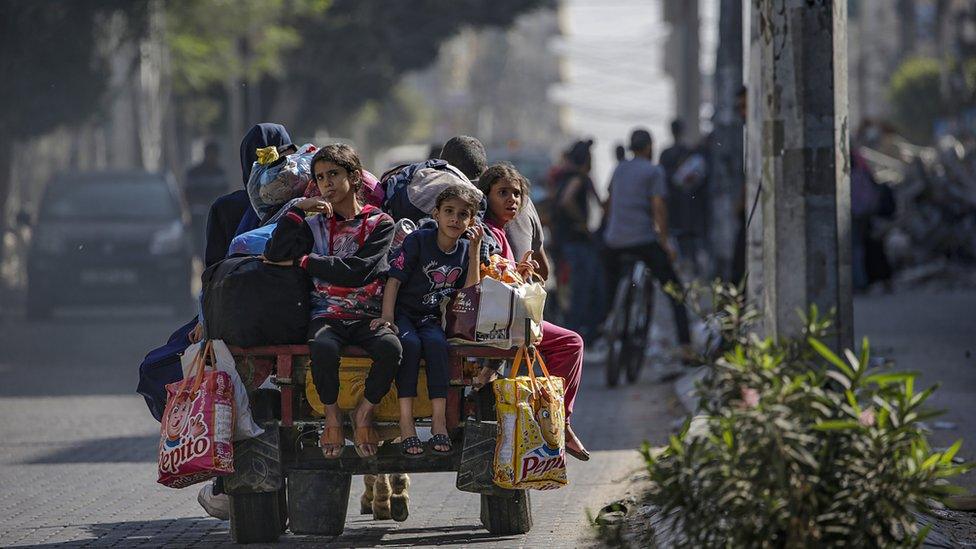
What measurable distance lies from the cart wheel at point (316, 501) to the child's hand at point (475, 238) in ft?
3.27

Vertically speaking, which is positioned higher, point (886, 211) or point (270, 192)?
point (270, 192)

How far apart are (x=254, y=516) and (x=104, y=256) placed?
14.8 meters

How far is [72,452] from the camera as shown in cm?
1063

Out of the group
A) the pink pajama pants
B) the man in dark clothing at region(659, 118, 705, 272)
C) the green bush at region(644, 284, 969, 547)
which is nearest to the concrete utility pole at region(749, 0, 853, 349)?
the pink pajama pants

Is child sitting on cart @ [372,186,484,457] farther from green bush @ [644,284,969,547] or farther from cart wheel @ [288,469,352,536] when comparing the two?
green bush @ [644,284,969,547]

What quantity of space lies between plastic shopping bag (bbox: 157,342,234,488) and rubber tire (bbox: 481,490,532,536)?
1.10 metres

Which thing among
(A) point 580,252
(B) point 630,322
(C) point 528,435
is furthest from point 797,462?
(A) point 580,252

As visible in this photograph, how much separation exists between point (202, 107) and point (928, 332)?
107 feet

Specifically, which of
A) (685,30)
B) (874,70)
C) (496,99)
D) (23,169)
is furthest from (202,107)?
(496,99)

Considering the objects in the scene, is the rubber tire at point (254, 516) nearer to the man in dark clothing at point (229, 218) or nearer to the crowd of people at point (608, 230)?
the man in dark clothing at point (229, 218)

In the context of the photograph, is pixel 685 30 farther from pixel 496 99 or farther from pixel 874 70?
pixel 496 99

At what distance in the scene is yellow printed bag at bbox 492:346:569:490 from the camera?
6996 mm

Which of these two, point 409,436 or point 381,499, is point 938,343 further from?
point 409,436

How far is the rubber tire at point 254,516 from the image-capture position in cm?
723
